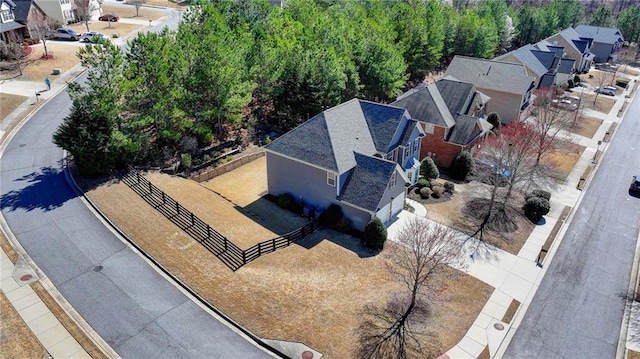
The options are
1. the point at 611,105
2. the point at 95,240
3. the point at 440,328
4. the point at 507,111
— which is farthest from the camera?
the point at 611,105

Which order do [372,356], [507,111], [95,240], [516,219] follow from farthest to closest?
1. [507,111]
2. [516,219]
3. [95,240]
4. [372,356]

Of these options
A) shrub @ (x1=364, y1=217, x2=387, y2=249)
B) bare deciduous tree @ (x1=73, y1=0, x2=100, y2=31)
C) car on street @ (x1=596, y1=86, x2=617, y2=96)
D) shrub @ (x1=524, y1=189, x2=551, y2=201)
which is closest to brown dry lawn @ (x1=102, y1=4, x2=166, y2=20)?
bare deciduous tree @ (x1=73, y1=0, x2=100, y2=31)

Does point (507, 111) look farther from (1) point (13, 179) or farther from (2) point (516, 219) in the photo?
(1) point (13, 179)

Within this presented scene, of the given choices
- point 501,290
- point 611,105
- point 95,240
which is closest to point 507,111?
point 611,105

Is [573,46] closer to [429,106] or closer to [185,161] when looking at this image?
[429,106]

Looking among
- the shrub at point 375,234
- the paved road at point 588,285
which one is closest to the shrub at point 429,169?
the paved road at point 588,285

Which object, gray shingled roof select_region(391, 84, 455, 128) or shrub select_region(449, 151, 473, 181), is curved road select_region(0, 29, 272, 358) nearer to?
shrub select_region(449, 151, 473, 181)

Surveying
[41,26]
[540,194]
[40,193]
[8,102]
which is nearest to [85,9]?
[41,26]
